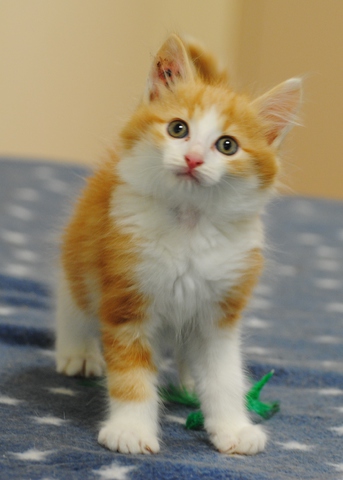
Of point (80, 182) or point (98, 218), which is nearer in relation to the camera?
point (98, 218)

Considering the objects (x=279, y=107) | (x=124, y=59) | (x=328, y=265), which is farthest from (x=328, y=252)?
(x=279, y=107)

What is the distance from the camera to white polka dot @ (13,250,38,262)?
7.38 feet

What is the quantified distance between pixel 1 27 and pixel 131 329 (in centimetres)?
203

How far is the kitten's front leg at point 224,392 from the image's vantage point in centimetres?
110

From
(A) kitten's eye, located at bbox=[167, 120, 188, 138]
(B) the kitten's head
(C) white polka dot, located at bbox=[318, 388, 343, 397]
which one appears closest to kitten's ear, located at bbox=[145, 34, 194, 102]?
(B) the kitten's head

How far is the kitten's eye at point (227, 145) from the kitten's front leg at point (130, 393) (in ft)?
1.05

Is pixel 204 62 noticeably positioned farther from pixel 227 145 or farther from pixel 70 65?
pixel 70 65

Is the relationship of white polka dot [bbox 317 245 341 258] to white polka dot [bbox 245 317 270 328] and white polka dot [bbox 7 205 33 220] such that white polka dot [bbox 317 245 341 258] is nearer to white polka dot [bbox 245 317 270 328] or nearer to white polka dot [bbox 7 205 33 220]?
white polka dot [bbox 245 317 270 328]

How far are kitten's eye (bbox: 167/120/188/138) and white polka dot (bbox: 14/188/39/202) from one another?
1618mm

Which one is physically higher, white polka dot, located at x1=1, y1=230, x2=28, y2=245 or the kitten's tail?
the kitten's tail

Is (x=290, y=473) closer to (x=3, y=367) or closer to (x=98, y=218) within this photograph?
(x=98, y=218)

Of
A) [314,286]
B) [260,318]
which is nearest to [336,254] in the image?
[314,286]

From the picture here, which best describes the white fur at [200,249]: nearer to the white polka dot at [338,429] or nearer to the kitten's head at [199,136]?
the kitten's head at [199,136]

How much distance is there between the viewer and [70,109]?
120 inches
